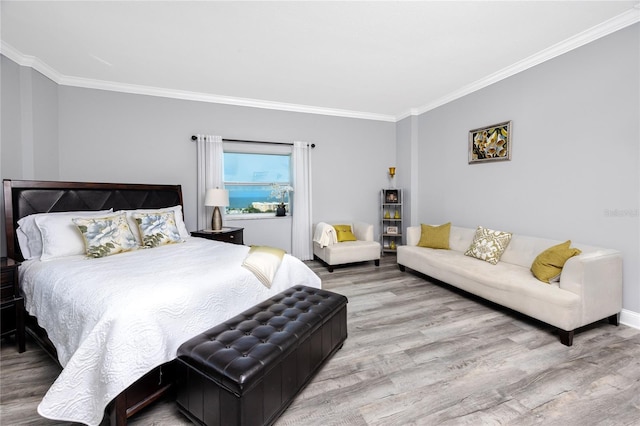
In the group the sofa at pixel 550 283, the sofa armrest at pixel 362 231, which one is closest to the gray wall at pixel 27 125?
the sofa armrest at pixel 362 231

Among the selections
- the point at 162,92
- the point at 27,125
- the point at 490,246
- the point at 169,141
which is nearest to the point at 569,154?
the point at 490,246

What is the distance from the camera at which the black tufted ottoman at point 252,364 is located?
134 cm

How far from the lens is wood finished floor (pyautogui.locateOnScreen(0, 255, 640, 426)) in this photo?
1.59 meters

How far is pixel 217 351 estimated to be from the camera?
58.6 inches

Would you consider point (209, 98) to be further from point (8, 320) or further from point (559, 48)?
point (559, 48)

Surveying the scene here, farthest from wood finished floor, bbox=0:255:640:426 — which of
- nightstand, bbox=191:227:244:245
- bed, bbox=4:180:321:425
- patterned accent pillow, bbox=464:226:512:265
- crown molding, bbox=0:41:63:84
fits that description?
crown molding, bbox=0:41:63:84

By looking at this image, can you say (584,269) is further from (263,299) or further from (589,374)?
(263,299)

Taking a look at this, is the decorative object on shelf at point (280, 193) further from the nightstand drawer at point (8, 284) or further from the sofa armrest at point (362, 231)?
the nightstand drawer at point (8, 284)

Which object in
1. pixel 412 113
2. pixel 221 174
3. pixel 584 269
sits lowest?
pixel 584 269

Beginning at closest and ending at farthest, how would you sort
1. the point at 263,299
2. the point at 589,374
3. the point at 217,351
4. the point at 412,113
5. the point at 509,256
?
1. the point at 217,351
2. the point at 589,374
3. the point at 263,299
4. the point at 509,256
5. the point at 412,113

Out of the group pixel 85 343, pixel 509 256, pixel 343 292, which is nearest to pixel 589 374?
pixel 509 256

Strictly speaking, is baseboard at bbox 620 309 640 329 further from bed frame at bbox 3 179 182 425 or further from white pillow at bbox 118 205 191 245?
white pillow at bbox 118 205 191 245

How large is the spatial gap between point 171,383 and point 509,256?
11.7 ft

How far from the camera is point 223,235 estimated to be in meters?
3.97
